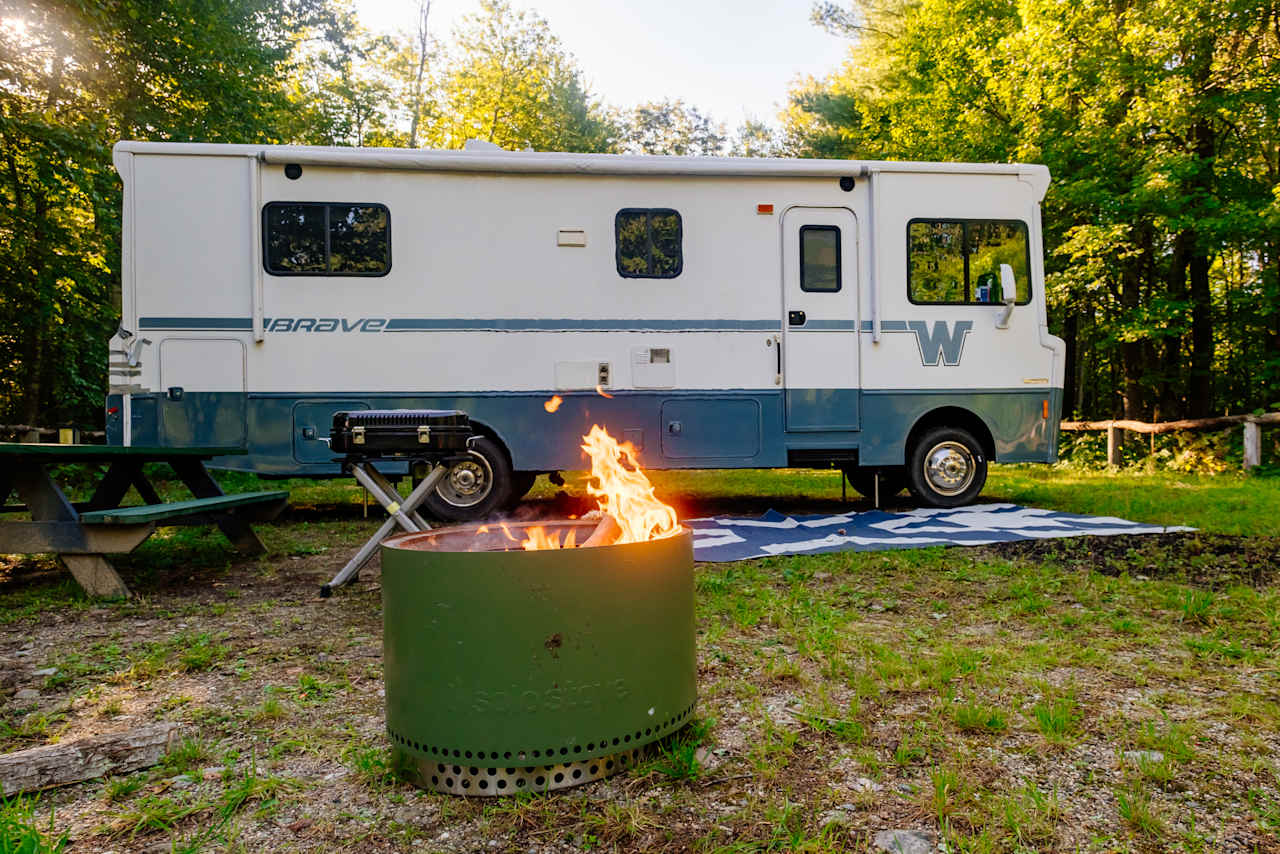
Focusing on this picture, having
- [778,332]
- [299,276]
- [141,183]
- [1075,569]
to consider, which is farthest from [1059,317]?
[141,183]

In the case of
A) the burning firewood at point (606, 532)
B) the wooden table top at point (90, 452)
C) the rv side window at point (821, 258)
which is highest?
the rv side window at point (821, 258)

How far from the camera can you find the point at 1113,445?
12156 mm

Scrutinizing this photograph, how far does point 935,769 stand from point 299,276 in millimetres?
5586

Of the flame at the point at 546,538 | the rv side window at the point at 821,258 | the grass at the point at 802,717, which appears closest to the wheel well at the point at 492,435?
the grass at the point at 802,717

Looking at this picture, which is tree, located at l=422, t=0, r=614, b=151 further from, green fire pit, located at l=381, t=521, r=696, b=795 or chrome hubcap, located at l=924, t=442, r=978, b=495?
green fire pit, located at l=381, t=521, r=696, b=795

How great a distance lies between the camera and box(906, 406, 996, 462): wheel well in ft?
21.6

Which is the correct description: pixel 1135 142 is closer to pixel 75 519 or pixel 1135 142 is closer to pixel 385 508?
pixel 385 508

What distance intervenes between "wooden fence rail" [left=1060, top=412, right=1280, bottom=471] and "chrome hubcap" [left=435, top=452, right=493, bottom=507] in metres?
8.75

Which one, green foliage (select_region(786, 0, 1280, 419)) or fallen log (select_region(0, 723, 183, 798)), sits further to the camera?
Result: green foliage (select_region(786, 0, 1280, 419))

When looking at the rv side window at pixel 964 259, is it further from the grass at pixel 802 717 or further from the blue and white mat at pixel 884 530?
the grass at pixel 802 717

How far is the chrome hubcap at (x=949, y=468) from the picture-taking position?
21.5 feet

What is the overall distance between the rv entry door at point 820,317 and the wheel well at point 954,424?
67cm

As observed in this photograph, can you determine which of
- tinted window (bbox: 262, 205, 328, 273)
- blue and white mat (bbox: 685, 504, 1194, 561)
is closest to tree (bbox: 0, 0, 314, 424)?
tinted window (bbox: 262, 205, 328, 273)

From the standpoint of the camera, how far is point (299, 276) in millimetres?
5863
